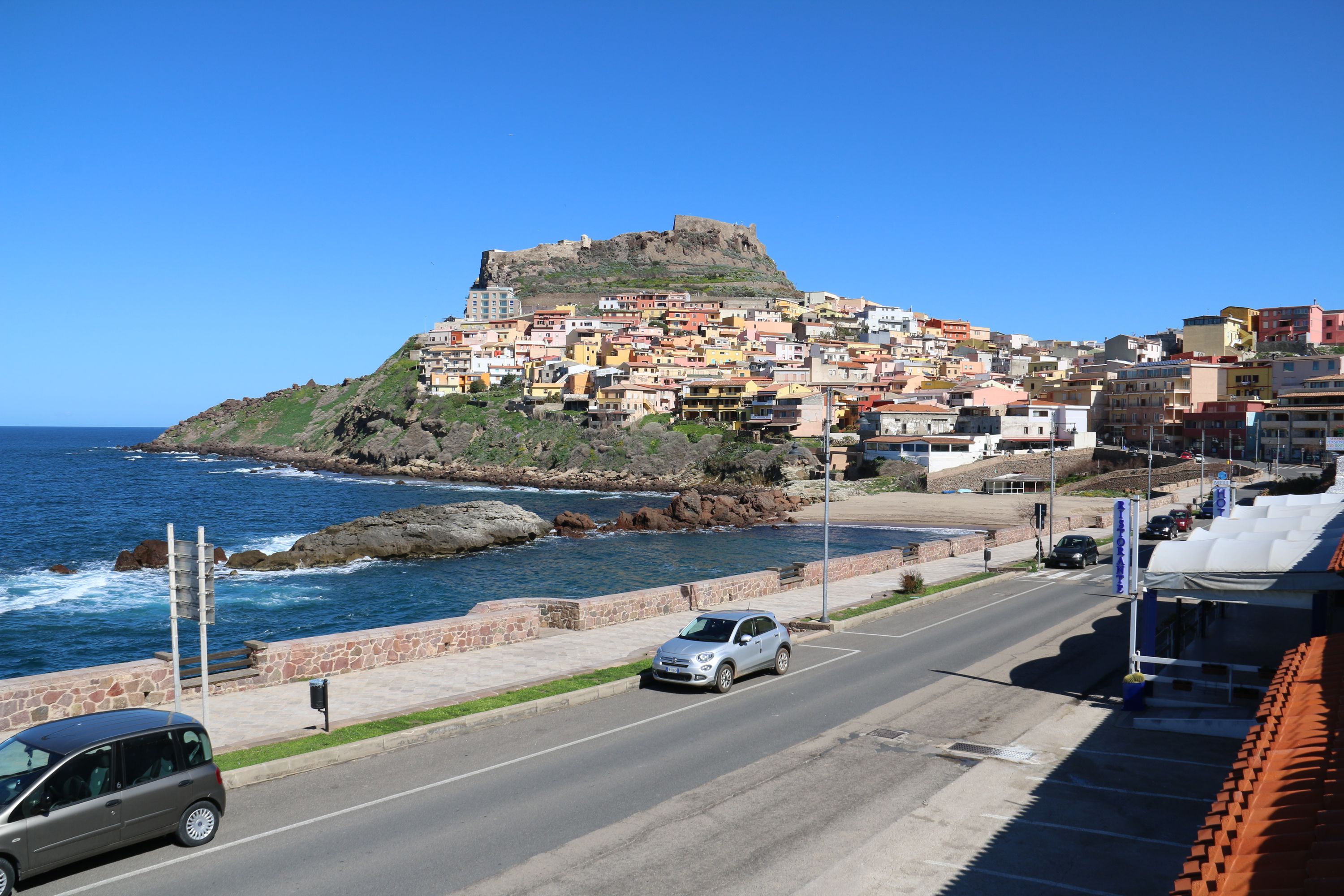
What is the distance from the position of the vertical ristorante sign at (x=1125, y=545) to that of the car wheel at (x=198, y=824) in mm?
15396

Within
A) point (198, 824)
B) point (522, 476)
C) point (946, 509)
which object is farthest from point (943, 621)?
point (522, 476)

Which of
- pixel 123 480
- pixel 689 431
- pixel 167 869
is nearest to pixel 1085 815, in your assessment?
pixel 167 869

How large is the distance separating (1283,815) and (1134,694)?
37.3 ft

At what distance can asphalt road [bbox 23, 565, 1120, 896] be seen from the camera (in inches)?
367

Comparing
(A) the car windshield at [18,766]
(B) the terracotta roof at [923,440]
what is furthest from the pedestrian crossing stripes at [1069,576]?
(B) the terracotta roof at [923,440]

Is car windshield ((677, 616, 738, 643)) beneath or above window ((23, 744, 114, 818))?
beneath

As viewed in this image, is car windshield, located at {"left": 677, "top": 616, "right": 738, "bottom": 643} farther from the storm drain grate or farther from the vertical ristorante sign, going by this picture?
the vertical ristorante sign

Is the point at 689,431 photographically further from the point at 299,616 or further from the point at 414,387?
the point at 299,616

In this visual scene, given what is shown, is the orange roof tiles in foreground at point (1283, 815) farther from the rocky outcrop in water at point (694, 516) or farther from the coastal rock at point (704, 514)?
the coastal rock at point (704, 514)

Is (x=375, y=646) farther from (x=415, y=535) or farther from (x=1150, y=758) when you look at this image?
(x=415, y=535)

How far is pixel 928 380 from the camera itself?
136250 mm

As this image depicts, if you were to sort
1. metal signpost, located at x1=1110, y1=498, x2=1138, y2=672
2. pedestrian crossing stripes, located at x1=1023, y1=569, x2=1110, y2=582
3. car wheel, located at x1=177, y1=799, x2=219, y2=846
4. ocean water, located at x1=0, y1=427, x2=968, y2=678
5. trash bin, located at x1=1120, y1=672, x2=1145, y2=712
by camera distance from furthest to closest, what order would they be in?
ocean water, located at x1=0, y1=427, x2=968, y2=678, pedestrian crossing stripes, located at x1=1023, y1=569, x2=1110, y2=582, metal signpost, located at x1=1110, y1=498, x2=1138, y2=672, trash bin, located at x1=1120, y1=672, x2=1145, y2=712, car wheel, located at x1=177, y1=799, x2=219, y2=846

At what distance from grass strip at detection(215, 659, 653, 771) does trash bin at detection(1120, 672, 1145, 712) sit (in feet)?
30.1

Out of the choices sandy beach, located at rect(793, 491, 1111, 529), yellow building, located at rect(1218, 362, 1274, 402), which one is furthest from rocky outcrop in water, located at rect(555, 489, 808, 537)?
yellow building, located at rect(1218, 362, 1274, 402)
